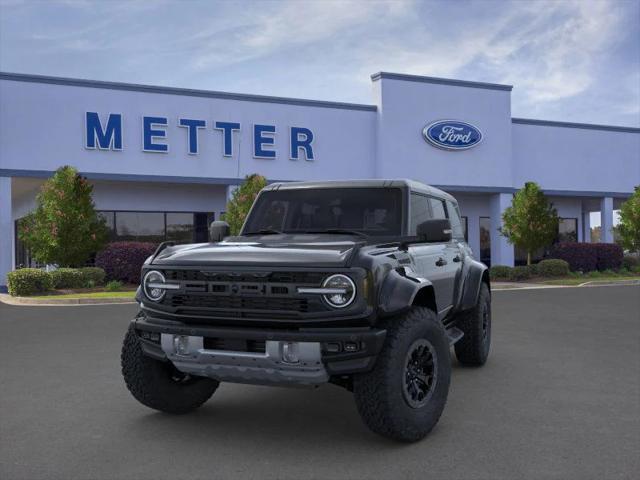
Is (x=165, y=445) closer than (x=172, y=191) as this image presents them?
Yes

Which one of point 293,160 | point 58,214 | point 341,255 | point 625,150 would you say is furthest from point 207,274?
point 625,150

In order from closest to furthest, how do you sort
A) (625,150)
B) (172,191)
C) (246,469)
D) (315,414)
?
(246,469)
(315,414)
(172,191)
(625,150)

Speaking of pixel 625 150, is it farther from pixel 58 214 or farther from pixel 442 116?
pixel 58 214

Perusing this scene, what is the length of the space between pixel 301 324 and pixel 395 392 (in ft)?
2.57

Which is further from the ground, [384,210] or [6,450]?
[384,210]

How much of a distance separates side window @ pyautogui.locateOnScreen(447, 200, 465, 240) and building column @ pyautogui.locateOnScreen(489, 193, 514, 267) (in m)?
23.3

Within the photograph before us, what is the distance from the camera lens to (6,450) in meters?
4.63

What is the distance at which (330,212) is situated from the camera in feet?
19.8

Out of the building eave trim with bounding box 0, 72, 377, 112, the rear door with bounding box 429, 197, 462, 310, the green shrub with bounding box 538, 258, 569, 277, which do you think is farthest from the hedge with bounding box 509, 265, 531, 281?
the rear door with bounding box 429, 197, 462, 310

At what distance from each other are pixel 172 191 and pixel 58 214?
658 centimetres

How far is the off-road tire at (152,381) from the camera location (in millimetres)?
5176

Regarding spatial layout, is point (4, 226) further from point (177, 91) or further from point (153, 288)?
point (153, 288)

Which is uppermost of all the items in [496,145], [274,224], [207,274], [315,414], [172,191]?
[496,145]

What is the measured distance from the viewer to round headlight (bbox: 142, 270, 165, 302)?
4887 millimetres
